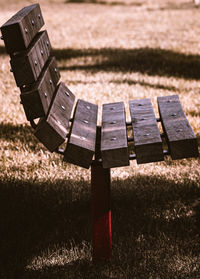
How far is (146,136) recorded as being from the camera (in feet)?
6.47

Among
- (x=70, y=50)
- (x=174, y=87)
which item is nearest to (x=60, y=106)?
(x=174, y=87)

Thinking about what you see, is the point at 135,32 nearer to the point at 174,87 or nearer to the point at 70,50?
the point at 70,50

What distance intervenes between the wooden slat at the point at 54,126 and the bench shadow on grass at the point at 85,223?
671 mm

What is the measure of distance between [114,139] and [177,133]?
0.30 metres

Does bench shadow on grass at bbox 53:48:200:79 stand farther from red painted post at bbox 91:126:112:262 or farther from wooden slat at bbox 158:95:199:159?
red painted post at bbox 91:126:112:262

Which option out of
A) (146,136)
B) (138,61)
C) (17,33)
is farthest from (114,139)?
(138,61)

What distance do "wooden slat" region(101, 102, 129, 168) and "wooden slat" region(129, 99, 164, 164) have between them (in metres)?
0.06

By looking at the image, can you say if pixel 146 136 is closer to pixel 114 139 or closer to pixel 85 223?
pixel 114 139

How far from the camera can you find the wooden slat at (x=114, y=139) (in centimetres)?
186

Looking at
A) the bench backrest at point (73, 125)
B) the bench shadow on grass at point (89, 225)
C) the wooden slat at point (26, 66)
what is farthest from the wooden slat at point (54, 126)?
the bench shadow on grass at point (89, 225)

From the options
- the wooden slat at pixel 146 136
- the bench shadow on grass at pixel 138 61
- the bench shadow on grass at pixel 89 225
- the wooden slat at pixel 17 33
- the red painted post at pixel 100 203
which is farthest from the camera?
the bench shadow on grass at pixel 138 61

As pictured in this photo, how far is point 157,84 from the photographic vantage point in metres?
5.11

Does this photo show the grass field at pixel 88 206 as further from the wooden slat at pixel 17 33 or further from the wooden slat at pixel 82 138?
the wooden slat at pixel 17 33

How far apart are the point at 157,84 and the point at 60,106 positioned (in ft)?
9.99
